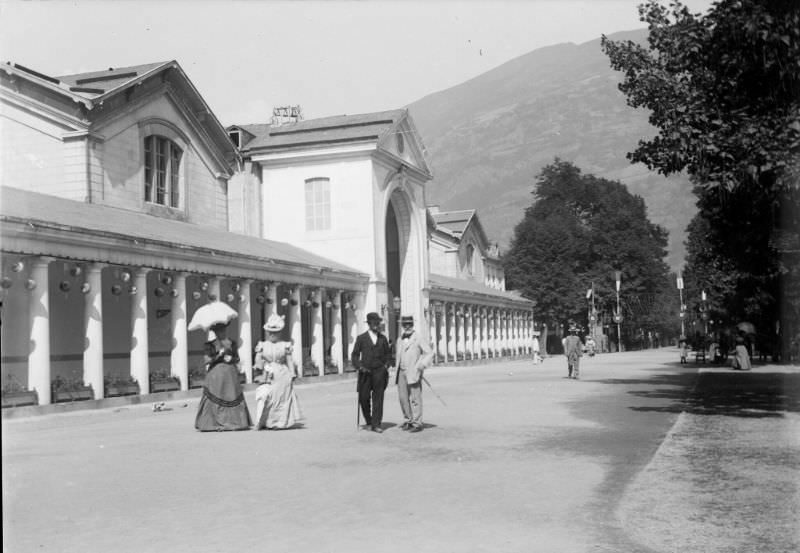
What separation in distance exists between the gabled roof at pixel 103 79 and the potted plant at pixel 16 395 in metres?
11.6

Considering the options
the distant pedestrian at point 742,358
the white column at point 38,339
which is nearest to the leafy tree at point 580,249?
the distant pedestrian at point 742,358

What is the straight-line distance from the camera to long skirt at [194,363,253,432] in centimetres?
1409

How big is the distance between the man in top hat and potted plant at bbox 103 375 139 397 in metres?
9.93

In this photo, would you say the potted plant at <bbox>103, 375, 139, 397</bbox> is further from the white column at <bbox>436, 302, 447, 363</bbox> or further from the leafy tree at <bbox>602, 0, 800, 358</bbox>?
the white column at <bbox>436, 302, 447, 363</bbox>

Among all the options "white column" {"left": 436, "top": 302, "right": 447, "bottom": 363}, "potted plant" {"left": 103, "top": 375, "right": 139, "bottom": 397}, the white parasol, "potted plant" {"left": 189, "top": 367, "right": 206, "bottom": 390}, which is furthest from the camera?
"white column" {"left": 436, "top": 302, "right": 447, "bottom": 363}

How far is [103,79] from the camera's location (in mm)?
29891

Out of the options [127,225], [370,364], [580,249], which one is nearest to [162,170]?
[127,225]

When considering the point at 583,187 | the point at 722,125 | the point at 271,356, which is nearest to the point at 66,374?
the point at 271,356

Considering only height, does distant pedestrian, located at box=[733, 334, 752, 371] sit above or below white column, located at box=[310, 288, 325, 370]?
below

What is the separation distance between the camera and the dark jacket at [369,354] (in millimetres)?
14016

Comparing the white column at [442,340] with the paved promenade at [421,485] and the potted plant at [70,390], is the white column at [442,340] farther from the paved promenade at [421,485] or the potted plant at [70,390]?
the paved promenade at [421,485]

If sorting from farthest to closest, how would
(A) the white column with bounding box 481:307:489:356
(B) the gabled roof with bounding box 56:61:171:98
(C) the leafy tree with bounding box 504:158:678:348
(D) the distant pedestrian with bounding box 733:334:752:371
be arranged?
(C) the leafy tree with bounding box 504:158:678:348
(A) the white column with bounding box 481:307:489:356
(D) the distant pedestrian with bounding box 733:334:752:371
(B) the gabled roof with bounding box 56:61:171:98

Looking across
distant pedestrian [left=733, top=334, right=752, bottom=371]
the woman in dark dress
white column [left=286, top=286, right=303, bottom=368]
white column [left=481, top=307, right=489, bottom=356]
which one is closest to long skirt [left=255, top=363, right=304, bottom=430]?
the woman in dark dress

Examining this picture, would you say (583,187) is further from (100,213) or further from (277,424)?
(277,424)
